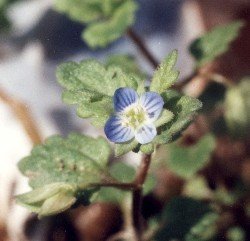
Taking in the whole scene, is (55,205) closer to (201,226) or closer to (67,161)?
(67,161)

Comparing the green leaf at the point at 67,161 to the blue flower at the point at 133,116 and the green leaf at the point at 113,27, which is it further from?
the green leaf at the point at 113,27

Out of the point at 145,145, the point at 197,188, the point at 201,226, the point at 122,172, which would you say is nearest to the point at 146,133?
the point at 145,145

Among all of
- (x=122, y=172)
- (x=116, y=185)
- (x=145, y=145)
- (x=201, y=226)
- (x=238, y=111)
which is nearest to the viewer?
(x=145, y=145)

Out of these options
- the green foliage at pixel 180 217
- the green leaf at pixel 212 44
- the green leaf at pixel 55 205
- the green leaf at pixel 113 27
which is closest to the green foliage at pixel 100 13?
the green leaf at pixel 113 27

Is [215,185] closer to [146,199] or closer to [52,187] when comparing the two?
[146,199]

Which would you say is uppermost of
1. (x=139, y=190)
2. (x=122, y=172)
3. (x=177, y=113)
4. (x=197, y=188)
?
(x=177, y=113)

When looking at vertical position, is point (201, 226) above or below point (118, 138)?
below

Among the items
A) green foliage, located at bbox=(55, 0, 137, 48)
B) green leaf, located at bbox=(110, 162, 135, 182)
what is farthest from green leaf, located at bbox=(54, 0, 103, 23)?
green leaf, located at bbox=(110, 162, 135, 182)
